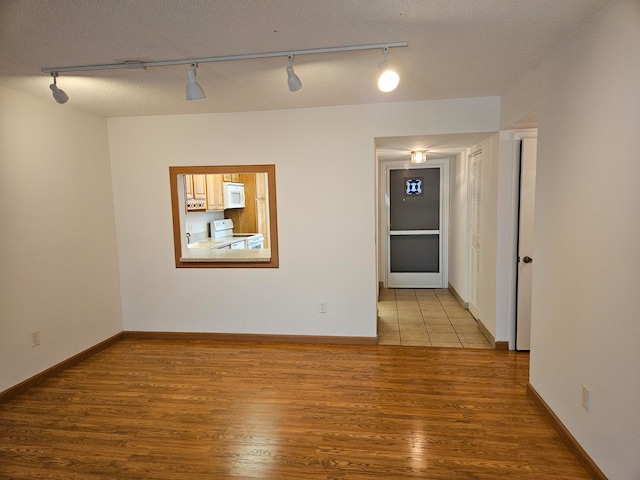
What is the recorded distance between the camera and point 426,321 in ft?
15.2

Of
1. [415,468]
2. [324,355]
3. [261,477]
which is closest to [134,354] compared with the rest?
[324,355]

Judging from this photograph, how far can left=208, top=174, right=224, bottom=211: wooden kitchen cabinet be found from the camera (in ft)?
18.0

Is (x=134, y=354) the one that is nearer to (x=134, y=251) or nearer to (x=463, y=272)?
(x=134, y=251)

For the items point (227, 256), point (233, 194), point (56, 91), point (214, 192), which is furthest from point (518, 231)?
point (233, 194)

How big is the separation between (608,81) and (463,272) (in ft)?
12.0

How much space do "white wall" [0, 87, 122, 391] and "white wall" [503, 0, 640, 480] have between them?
155 inches

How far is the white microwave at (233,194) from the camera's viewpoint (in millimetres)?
5789

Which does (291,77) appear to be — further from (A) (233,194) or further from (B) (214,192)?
(A) (233,194)

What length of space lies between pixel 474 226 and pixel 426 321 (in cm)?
132

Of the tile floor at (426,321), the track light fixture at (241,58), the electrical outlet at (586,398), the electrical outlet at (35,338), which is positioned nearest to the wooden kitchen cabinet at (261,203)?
the tile floor at (426,321)

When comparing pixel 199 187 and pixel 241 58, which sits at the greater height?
pixel 241 58

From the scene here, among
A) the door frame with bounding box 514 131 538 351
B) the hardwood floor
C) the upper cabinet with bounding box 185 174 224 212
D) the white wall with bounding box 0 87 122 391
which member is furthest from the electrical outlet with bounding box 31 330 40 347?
the door frame with bounding box 514 131 538 351

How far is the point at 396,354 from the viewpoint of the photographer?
3.66 m

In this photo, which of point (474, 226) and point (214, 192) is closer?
point (474, 226)
